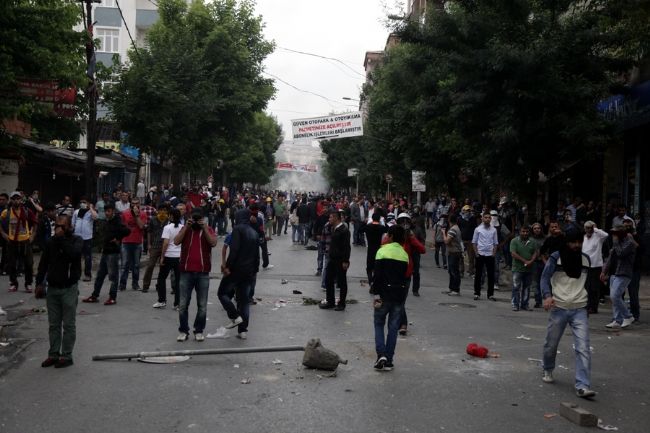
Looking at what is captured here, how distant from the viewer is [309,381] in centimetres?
734

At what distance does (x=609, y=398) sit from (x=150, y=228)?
11.2 meters

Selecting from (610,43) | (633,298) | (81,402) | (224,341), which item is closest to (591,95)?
(610,43)

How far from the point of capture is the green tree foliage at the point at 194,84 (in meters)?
25.8

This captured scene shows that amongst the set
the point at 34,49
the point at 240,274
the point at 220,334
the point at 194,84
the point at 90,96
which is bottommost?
the point at 220,334

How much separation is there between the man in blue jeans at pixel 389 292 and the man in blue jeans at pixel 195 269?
2.45 metres

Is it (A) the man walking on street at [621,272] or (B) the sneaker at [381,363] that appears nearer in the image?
(B) the sneaker at [381,363]

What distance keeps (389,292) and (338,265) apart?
4499 mm

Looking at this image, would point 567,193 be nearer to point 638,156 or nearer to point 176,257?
point 638,156

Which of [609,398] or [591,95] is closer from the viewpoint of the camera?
[609,398]

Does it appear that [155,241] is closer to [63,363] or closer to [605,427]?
[63,363]

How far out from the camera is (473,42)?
18.5 metres

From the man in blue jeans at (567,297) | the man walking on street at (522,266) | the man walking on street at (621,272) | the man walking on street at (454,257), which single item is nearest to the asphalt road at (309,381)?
the man walking on street at (621,272)

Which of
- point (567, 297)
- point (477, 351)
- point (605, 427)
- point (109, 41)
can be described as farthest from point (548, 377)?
point (109, 41)

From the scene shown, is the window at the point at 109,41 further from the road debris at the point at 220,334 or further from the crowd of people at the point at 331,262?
the road debris at the point at 220,334
